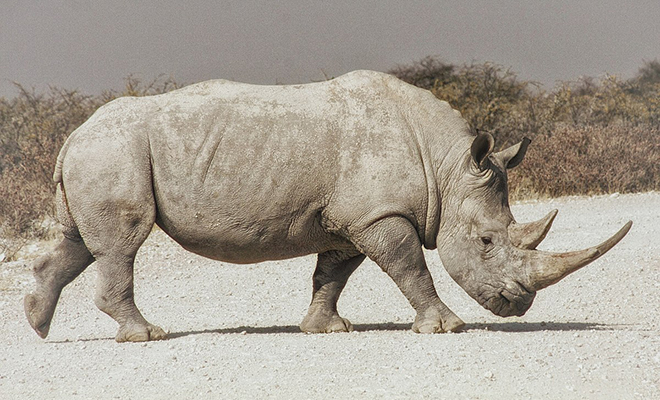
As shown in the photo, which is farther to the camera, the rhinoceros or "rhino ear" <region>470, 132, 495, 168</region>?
the rhinoceros

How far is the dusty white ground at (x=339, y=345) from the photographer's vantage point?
20.5ft

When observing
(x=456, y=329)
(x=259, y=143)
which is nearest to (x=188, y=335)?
(x=259, y=143)

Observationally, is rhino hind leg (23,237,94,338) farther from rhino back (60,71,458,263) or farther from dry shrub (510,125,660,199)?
dry shrub (510,125,660,199)

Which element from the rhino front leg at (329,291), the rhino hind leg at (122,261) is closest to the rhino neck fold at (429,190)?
the rhino front leg at (329,291)

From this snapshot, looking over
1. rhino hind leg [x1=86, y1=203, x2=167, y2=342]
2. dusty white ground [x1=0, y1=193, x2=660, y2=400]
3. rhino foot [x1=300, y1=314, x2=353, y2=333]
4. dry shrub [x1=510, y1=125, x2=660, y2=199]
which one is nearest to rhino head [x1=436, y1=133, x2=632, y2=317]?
dusty white ground [x1=0, y1=193, x2=660, y2=400]

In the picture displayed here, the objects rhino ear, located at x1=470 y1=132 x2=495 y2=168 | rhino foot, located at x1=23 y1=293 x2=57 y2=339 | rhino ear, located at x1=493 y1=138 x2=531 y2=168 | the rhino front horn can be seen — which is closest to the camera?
the rhino front horn

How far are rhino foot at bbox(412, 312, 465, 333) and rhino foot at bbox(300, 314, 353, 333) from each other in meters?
0.80

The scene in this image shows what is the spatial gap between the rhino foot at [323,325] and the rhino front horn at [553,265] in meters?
1.75

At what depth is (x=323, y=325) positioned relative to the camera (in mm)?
8461

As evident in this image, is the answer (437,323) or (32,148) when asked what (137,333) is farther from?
(32,148)

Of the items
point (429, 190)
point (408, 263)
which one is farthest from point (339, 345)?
point (429, 190)

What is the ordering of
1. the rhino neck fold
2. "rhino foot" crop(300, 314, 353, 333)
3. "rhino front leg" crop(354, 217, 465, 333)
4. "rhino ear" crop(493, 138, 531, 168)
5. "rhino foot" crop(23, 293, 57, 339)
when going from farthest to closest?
1. "rhino foot" crop(300, 314, 353, 333)
2. "rhino foot" crop(23, 293, 57, 339)
3. "rhino ear" crop(493, 138, 531, 168)
4. the rhino neck fold
5. "rhino front leg" crop(354, 217, 465, 333)

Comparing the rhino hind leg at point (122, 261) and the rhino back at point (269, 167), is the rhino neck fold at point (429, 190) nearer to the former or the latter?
the rhino back at point (269, 167)

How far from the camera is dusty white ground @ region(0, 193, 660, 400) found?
246 inches
